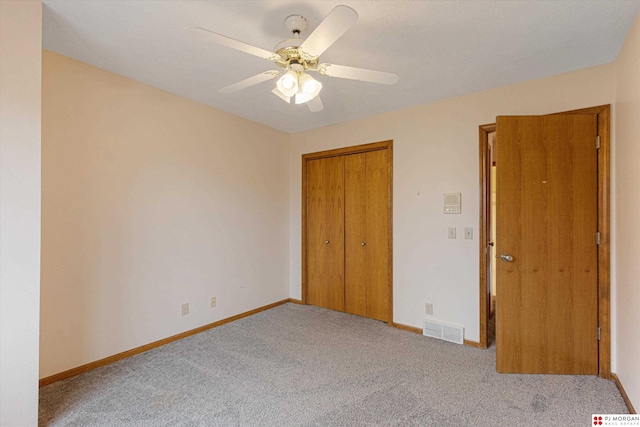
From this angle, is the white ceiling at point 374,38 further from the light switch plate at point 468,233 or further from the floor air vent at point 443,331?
the floor air vent at point 443,331

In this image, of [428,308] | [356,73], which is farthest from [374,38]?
[428,308]

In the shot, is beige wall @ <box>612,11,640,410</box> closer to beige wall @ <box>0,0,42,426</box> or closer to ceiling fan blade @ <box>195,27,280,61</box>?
ceiling fan blade @ <box>195,27,280,61</box>

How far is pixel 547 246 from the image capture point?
89.6 inches

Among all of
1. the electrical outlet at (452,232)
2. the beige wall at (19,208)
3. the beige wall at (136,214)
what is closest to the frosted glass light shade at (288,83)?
the beige wall at (19,208)

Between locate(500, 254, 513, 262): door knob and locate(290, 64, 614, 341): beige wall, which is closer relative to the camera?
locate(500, 254, 513, 262): door knob

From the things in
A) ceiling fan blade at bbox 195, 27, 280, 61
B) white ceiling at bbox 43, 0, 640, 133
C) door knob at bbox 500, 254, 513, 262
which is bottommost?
door knob at bbox 500, 254, 513, 262

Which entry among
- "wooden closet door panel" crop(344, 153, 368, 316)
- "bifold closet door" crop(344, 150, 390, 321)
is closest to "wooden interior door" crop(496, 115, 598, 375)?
"bifold closet door" crop(344, 150, 390, 321)

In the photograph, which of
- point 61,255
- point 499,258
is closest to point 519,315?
point 499,258

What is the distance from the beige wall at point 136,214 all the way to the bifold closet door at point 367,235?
112 cm

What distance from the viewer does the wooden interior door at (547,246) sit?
223cm

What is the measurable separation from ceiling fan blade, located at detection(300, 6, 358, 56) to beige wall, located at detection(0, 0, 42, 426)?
4.92ft

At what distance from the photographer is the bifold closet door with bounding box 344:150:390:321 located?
3432 millimetres

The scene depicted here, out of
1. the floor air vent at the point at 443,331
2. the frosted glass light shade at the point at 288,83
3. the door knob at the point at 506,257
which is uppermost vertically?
the frosted glass light shade at the point at 288,83

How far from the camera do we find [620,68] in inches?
82.8
